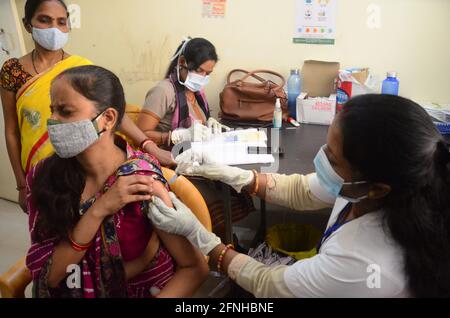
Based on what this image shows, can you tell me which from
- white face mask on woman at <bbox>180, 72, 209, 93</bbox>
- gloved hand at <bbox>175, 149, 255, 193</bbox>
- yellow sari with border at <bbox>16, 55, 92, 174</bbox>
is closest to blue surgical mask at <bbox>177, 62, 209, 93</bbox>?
white face mask on woman at <bbox>180, 72, 209, 93</bbox>

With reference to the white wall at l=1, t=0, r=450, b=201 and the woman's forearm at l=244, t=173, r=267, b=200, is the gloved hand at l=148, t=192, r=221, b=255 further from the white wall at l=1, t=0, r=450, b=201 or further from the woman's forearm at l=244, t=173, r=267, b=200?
the white wall at l=1, t=0, r=450, b=201

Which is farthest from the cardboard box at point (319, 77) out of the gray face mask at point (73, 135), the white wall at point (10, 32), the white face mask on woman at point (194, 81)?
the white wall at point (10, 32)

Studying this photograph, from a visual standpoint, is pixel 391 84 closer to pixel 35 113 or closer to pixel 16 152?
pixel 35 113

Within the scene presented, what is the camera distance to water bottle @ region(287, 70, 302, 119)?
2354 millimetres

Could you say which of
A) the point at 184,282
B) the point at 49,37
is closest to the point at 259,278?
the point at 184,282

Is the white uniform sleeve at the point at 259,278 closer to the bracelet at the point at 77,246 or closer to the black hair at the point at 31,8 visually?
the bracelet at the point at 77,246

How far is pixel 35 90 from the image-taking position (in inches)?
66.1

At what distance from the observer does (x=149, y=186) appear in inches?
44.2

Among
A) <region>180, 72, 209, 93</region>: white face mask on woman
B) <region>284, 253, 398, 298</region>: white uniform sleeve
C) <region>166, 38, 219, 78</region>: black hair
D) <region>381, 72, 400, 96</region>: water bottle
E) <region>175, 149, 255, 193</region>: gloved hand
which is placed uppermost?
<region>166, 38, 219, 78</region>: black hair

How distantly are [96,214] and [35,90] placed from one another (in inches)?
34.9
